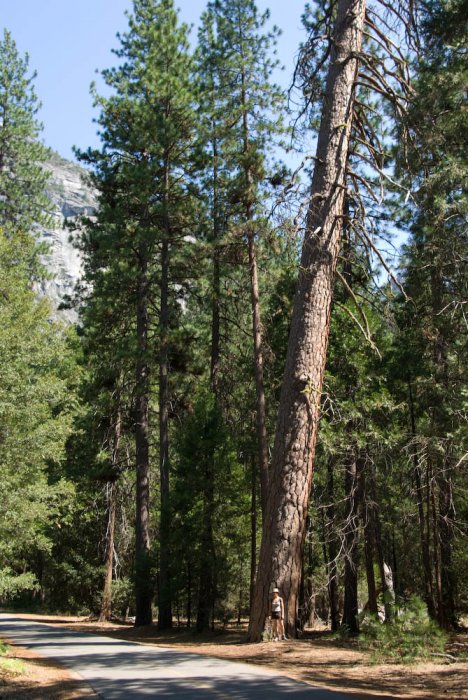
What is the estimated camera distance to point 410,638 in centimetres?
802

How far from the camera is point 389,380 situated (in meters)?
17.8

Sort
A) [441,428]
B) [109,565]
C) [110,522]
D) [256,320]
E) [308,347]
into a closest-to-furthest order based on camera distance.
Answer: [308,347] < [441,428] < [256,320] < [110,522] < [109,565]

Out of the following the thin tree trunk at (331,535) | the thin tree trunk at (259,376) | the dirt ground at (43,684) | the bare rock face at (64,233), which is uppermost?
the bare rock face at (64,233)

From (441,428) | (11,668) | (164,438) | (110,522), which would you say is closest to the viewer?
(11,668)

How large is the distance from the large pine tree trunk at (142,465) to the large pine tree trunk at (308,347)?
11.0 meters

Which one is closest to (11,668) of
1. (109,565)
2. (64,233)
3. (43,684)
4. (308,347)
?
(43,684)

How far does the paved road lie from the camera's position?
5.80m

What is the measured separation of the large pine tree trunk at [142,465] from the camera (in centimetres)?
1983

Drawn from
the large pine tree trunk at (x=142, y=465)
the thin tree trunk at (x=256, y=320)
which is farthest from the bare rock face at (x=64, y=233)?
the thin tree trunk at (x=256, y=320)

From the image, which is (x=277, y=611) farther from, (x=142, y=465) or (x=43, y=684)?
(x=142, y=465)

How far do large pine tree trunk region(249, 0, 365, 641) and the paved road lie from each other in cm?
144

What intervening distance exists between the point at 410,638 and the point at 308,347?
13.7 ft

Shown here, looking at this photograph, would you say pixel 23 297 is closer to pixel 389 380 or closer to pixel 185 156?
pixel 185 156

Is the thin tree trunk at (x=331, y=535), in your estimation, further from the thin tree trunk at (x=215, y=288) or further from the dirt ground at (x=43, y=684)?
the dirt ground at (x=43, y=684)
